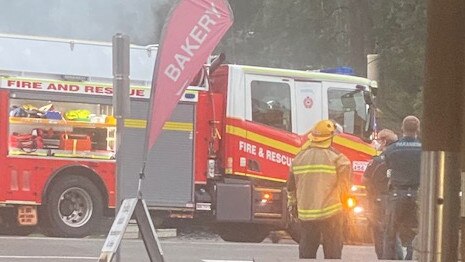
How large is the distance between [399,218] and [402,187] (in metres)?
0.32

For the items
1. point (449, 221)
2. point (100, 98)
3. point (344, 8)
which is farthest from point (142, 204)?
point (344, 8)

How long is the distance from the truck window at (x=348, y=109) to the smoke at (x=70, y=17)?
44.2 ft

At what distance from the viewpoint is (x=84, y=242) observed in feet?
48.1

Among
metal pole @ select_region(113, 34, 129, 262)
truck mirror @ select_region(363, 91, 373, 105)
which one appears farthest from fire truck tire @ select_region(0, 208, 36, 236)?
metal pole @ select_region(113, 34, 129, 262)

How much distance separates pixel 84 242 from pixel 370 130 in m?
5.06

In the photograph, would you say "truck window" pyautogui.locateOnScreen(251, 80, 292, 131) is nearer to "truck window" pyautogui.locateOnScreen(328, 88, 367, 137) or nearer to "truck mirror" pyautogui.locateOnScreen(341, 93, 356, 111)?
"truck window" pyautogui.locateOnScreen(328, 88, 367, 137)

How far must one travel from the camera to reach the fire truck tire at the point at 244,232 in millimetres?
16953

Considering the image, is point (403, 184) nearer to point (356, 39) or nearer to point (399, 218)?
point (399, 218)

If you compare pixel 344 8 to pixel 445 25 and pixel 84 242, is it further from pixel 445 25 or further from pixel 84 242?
pixel 445 25

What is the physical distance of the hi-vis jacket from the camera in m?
8.91

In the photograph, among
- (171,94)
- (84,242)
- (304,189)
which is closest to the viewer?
(171,94)

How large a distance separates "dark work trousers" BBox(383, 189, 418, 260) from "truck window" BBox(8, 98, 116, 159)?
22.0 ft

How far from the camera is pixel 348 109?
16734mm

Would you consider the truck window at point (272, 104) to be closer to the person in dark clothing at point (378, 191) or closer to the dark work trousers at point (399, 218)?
the person in dark clothing at point (378, 191)
